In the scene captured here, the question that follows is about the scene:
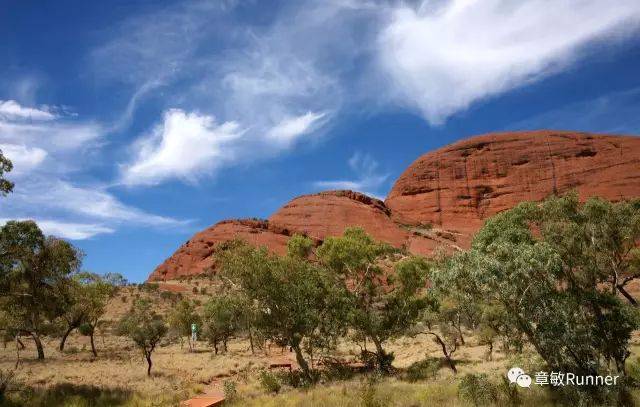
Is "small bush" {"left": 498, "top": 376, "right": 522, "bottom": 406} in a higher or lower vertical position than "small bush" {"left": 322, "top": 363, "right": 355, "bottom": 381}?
higher

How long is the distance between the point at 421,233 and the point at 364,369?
254 ft

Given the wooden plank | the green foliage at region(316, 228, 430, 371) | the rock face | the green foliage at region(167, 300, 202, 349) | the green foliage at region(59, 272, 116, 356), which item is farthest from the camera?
the rock face


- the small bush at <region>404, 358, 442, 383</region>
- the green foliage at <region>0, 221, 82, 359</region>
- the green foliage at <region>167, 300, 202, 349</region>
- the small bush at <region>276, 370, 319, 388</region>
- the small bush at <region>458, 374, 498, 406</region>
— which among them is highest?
the green foliage at <region>0, 221, 82, 359</region>

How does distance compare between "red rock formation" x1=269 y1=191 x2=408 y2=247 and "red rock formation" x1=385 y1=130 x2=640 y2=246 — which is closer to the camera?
"red rock formation" x1=269 y1=191 x2=408 y2=247

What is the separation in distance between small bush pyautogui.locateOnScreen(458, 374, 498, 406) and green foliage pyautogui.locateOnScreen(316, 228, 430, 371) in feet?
28.1

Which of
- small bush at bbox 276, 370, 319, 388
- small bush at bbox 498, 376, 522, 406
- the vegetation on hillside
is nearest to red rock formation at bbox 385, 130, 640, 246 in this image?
the vegetation on hillside

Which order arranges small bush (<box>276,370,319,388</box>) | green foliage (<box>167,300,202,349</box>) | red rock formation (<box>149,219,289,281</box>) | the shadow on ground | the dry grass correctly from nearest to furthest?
the dry grass, the shadow on ground, small bush (<box>276,370,319,388</box>), green foliage (<box>167,300,202,349</box>), red rock formation (<box>149,219,289,281</box>)

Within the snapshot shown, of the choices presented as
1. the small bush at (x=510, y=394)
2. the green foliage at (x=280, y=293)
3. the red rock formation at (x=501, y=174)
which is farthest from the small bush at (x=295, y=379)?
the red rock formation at (x=501, y=174)

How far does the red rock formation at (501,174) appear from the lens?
343 feet

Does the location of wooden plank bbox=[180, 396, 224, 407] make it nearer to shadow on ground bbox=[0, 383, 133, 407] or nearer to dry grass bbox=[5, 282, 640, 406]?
dry grass bbox=[5, 282, 640, 406]

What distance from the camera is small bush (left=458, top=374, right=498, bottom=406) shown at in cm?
1199

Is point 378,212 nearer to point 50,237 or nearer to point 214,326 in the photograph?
point 214,326

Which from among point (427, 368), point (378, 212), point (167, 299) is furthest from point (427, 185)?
point (427, 368)

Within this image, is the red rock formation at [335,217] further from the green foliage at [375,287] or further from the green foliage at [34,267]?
the green foliage at [34,267]
